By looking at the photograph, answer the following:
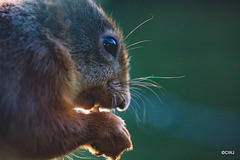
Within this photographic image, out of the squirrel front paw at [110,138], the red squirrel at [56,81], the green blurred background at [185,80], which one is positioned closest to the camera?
the red squirrel at [56,81]

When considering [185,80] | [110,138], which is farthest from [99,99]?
[185,80]

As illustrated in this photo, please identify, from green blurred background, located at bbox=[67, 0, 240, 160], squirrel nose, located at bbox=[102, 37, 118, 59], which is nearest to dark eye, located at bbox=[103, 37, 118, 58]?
squirrel nose, located at bbox=[102, 37, 118, 59]

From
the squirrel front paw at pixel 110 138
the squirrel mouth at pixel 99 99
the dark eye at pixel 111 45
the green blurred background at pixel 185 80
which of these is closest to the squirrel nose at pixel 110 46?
the dark eye at pixel 111 45

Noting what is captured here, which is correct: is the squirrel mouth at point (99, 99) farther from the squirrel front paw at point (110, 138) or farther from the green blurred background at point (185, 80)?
the green blurred background at point (185, 80)

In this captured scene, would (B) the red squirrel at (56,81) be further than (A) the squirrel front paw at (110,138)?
No

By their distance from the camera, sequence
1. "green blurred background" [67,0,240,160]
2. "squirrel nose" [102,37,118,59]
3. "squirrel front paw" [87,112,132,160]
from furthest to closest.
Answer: "green blurred background" [67,0,240,160]
"squirrel nose" [102,37,118,59]
"squirrel front paw" [87,112,132,160]

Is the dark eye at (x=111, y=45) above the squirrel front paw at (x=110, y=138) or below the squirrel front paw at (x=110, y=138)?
above

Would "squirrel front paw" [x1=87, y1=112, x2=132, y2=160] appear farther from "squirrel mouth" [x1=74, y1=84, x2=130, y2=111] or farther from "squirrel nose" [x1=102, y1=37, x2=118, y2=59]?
"squirrel nose" [x1=102, y1=37, x2=118, y2=59]

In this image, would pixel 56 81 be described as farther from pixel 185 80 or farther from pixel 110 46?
pixel 185 80
